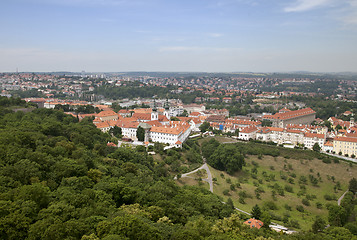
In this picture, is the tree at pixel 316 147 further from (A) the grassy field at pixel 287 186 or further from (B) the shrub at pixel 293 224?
(B) the shrub at pixel 293 224

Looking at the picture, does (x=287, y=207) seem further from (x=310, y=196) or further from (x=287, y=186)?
(x=287, y=186)

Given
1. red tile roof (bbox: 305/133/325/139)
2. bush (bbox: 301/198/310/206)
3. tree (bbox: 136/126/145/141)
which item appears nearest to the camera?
bush (bbox: 301/198/310/206)

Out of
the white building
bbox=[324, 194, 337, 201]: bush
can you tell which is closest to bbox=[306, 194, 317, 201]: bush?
bbox=[324, 194, 337, 201]: bush

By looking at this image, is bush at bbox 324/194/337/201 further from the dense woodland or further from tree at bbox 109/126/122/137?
tree at bbox 109/126/122/137

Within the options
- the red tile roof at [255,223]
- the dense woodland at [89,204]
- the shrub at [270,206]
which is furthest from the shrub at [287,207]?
the dense woodland at [89,204]

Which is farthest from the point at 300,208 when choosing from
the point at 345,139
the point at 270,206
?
the point at 345,139

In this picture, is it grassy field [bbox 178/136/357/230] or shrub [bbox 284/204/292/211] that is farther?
shrub [bbox 284/204/292/211]
